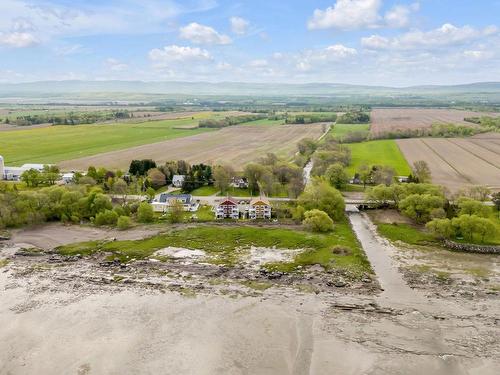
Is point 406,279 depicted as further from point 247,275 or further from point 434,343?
point 247,275

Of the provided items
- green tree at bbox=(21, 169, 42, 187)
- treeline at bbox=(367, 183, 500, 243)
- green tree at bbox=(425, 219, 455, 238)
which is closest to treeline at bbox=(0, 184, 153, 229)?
green tree at bbox=(21, 169, 42, 187)

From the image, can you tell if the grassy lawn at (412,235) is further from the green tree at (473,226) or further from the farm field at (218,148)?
the farm field at (218,148)

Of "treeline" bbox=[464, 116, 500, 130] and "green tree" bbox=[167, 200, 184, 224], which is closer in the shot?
"green tree" bbox=[167, 200, 184, 224]

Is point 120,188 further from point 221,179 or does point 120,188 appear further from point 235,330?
point 235,330

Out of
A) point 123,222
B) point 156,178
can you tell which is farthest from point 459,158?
point 123,222

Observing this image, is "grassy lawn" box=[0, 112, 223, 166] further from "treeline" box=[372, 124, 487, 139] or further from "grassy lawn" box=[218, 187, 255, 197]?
"treeline" box=[372, 124, 487, 139]

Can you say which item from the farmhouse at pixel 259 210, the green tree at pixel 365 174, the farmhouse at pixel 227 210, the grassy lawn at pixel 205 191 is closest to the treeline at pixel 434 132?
the green tree at pixel 365 174
